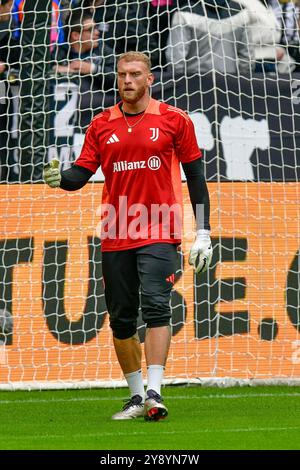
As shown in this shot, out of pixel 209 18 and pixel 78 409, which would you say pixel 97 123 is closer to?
Answer: pixel 78 409

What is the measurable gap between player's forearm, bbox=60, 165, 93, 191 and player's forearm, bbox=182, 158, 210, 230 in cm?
68

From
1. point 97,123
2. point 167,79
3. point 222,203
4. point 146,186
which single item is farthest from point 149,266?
point 167,79

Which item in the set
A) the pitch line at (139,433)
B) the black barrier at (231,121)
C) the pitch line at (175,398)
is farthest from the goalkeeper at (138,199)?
the black barrier at (231,121)

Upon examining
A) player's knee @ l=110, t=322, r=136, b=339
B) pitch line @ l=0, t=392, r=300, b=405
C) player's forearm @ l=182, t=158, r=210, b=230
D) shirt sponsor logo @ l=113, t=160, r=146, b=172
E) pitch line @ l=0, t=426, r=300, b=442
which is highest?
shirt sponsor logo @ l=113, t=160, r=146, b=172

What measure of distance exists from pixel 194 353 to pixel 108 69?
2774 millimetres

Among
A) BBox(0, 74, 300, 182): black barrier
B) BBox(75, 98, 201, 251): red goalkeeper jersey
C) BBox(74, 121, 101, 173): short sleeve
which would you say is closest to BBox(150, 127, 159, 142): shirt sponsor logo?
BBox(75, 98, 201, 251): red goalkeeper jersey

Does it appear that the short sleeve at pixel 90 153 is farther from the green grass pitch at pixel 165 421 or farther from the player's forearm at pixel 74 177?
the green grass pitch at pixel 165 421

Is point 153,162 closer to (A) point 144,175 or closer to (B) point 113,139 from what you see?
(A) point 144,175

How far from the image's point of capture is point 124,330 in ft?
24.5

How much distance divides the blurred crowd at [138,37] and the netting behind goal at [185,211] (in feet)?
0.07

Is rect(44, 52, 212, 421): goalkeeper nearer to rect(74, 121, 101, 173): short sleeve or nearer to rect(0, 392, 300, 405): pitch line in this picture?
rect(74, 121, 101, 173): short sleeve

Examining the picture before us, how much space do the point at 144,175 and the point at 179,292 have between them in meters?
2.73

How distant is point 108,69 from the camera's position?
1073cm

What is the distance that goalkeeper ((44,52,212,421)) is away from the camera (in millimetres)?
7316
